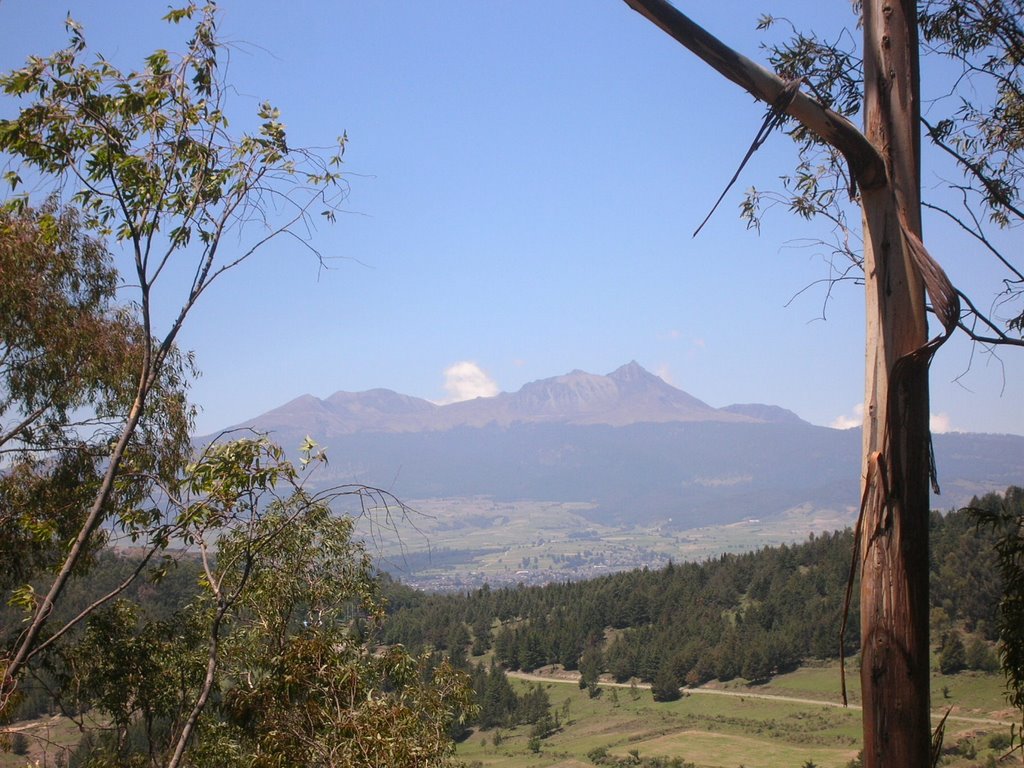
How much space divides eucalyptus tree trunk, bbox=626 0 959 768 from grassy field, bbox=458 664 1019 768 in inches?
828

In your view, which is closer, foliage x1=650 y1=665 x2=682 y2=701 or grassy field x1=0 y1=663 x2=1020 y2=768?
grassy field x1=0 y1=663 x2=1020 y2=768

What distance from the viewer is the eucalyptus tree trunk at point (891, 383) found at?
6.22ft

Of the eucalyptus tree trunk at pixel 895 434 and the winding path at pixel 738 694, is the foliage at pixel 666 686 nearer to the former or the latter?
the winding path at pixel 738 694

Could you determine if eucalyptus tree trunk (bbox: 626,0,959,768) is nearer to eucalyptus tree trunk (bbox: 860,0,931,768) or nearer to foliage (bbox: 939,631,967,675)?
eucalyptus tree trunk (bbox: 860,0,931,768)

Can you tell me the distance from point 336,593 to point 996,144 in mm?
6397

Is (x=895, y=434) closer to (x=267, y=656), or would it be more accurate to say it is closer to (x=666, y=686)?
(x=267, y=656)

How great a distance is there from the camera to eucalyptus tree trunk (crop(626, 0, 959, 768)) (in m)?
1.90

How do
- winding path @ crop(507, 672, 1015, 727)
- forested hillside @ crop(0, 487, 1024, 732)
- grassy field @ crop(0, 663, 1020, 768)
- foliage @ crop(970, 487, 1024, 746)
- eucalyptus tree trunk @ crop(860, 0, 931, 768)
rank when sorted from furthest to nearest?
forested hillside @ crop(0, 487, 1024, 732)
winding path @ crop(507, 672, 1015, 727)
grassy field @ crop(0, 663, 1020, 768)
foliage @ crop(970, 487, 1024, 746)
eucalyptus tree trunk @ crop(860, 0, 931, 768)

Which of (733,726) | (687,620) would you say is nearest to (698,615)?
(687,620)

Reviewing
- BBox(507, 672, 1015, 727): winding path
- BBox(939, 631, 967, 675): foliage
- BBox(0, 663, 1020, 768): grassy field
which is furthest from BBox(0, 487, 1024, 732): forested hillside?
BBox(0, 663, 1020, 768): grassy field

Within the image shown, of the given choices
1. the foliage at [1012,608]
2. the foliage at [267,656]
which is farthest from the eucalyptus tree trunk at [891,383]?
the foliage at [267,656]

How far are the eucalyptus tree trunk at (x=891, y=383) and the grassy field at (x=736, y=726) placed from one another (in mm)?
21038

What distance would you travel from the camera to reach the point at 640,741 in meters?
35.5

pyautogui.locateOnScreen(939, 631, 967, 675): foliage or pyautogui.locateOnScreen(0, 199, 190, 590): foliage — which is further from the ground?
pyautogui.locateOnScreen(0, 199, 190, 590): foliage
